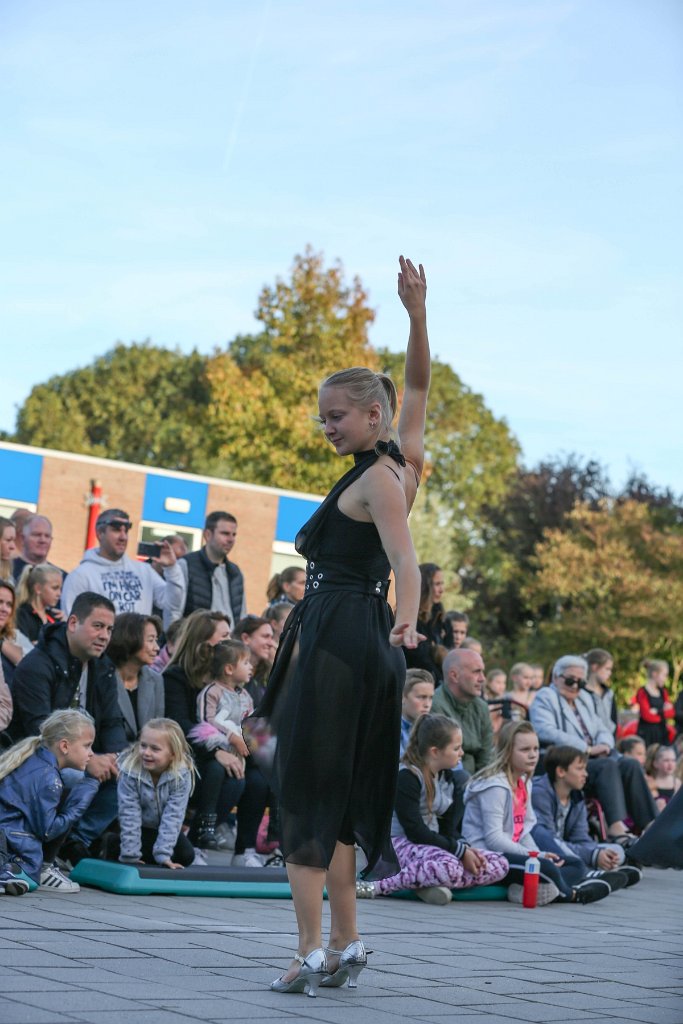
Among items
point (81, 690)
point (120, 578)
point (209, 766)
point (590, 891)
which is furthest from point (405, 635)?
point (120, 578)

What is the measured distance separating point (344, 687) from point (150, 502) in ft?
88.9

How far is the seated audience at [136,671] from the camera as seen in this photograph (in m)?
8.73

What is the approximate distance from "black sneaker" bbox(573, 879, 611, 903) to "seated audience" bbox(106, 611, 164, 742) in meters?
2.90

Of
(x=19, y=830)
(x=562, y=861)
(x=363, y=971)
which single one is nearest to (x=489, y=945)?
(x=363, y=971)

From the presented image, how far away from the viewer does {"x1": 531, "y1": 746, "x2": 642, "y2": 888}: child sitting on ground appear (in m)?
10.1

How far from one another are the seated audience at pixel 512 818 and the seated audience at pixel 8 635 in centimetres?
298

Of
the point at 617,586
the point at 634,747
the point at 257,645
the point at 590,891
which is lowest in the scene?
the point at 590,891

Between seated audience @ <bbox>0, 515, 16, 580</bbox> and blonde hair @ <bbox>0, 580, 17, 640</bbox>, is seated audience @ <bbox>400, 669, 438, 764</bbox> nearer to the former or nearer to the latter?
blonde hair @ <bbox>0, 580, 17, 640</bbox>

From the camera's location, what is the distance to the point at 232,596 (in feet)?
→ 38.0

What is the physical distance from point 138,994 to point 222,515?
7.38m

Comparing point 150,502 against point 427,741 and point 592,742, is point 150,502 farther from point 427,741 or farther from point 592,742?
point 427,741

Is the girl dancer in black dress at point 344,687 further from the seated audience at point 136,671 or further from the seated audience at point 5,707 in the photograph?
the seated audience at point 136,671

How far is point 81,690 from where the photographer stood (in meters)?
8.12

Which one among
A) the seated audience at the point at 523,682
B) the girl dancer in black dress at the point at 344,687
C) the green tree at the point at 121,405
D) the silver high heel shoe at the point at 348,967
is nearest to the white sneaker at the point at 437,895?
the girl dancer in black dress at the point at 344,687
